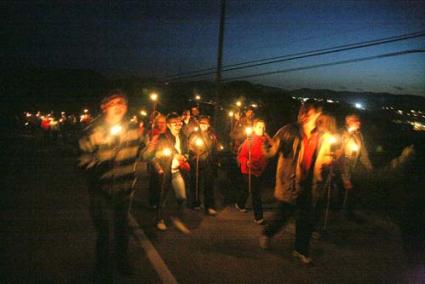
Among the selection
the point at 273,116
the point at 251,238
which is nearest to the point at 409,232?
the point at 251,238

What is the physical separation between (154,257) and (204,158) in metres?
3.01

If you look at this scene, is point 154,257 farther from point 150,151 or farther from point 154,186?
point 154,186

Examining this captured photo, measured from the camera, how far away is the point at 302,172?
5.00 m

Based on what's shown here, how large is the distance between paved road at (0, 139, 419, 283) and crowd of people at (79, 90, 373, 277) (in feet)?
0.98


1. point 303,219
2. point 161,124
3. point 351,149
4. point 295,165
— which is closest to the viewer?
point 303,219

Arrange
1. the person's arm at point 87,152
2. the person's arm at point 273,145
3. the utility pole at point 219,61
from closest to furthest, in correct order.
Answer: the person's arm at point 87,152
the person's arm at point 273,145
the utility pole at point 219,61

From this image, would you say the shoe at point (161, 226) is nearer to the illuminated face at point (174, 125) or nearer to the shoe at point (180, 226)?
the shoe at point (180, 226)

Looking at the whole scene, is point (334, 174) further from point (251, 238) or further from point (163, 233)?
point (163, 233)

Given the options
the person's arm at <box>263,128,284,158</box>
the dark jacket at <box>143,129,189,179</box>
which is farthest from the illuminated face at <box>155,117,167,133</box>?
the person's arm at <box>263,128,284,158</box>

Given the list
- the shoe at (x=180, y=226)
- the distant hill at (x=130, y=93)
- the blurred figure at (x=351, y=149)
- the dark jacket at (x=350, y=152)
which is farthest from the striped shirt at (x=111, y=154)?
the distant hill at (x=130, y=93)

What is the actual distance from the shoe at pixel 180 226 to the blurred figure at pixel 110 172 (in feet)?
5.94

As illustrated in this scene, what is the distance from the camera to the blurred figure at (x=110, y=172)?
4039 millimetres

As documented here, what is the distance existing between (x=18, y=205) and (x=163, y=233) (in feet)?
11.9

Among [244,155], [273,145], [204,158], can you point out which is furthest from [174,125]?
[273,145]
